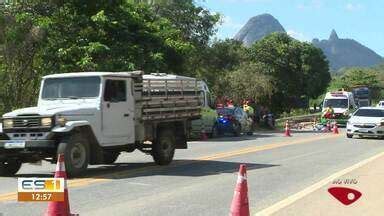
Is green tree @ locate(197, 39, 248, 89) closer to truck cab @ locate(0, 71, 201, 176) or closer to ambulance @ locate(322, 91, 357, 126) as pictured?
ambulance @ locate(322, 91, 357, 126)

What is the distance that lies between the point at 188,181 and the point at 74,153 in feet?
7.73

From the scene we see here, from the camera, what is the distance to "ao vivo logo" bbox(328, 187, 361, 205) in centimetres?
1136

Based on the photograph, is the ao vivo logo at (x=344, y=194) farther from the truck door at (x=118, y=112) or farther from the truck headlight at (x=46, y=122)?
the truck headlight at (x=46, y=122)

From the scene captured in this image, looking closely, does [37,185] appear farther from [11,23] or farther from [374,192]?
[11,23]

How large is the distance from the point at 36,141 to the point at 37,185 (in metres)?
6.88

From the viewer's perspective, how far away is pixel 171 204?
1072cm

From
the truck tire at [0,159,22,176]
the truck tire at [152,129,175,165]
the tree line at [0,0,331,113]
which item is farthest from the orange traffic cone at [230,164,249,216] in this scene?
the tree line at [0,0,331,113]

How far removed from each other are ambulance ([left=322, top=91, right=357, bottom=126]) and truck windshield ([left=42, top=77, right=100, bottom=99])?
113 feet

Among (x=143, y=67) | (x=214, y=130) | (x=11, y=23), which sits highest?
(x=11, y=23)

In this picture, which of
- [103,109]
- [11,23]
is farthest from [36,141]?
[11,23]

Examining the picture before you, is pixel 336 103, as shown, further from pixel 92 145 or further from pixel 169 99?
pixel 92 145

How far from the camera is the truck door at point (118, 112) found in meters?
15.2

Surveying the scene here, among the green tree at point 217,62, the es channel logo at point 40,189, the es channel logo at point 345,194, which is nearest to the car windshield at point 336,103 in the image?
the green tree at point 217,62

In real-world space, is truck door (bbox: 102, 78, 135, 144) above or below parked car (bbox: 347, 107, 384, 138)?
above
